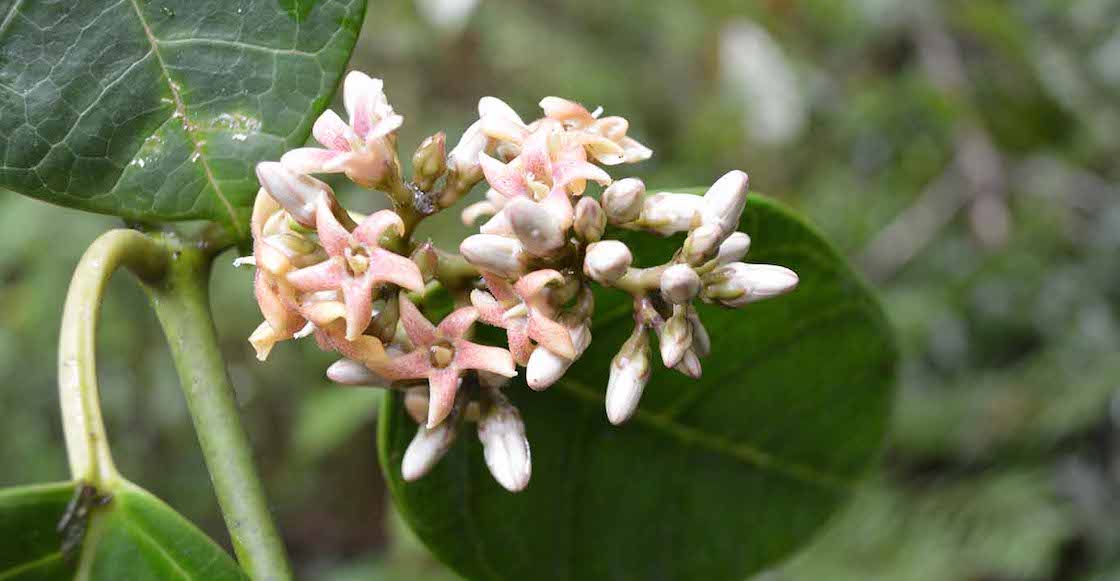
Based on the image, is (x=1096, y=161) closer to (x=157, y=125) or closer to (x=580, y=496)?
(x=580, y=496)

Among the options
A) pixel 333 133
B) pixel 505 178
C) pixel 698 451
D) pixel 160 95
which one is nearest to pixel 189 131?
pixel 160 95

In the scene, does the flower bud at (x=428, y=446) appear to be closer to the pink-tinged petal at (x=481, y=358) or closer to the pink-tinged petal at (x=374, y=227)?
the pink-tinged petal at (x=481, y=358)

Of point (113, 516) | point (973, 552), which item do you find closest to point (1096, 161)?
point (973, 552)

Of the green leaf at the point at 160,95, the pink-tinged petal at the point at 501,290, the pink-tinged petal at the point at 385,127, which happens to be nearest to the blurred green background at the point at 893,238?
the green leaf at the point at 160,95

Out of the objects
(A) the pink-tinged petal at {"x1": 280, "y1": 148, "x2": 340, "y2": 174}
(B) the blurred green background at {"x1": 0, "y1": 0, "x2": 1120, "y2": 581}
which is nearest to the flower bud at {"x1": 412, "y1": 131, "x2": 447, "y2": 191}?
(A) the pink-tinged petal at {"x1": 280, "y1": 148, "x2": 340, "y2": 174}

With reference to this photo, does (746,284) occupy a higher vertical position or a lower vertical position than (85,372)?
higher

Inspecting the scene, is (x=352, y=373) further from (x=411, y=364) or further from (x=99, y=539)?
(x=99, y=539)

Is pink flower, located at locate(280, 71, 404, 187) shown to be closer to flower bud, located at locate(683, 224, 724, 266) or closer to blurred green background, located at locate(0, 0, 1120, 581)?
flower bud, located at locate(683, 224, 724, 266)
